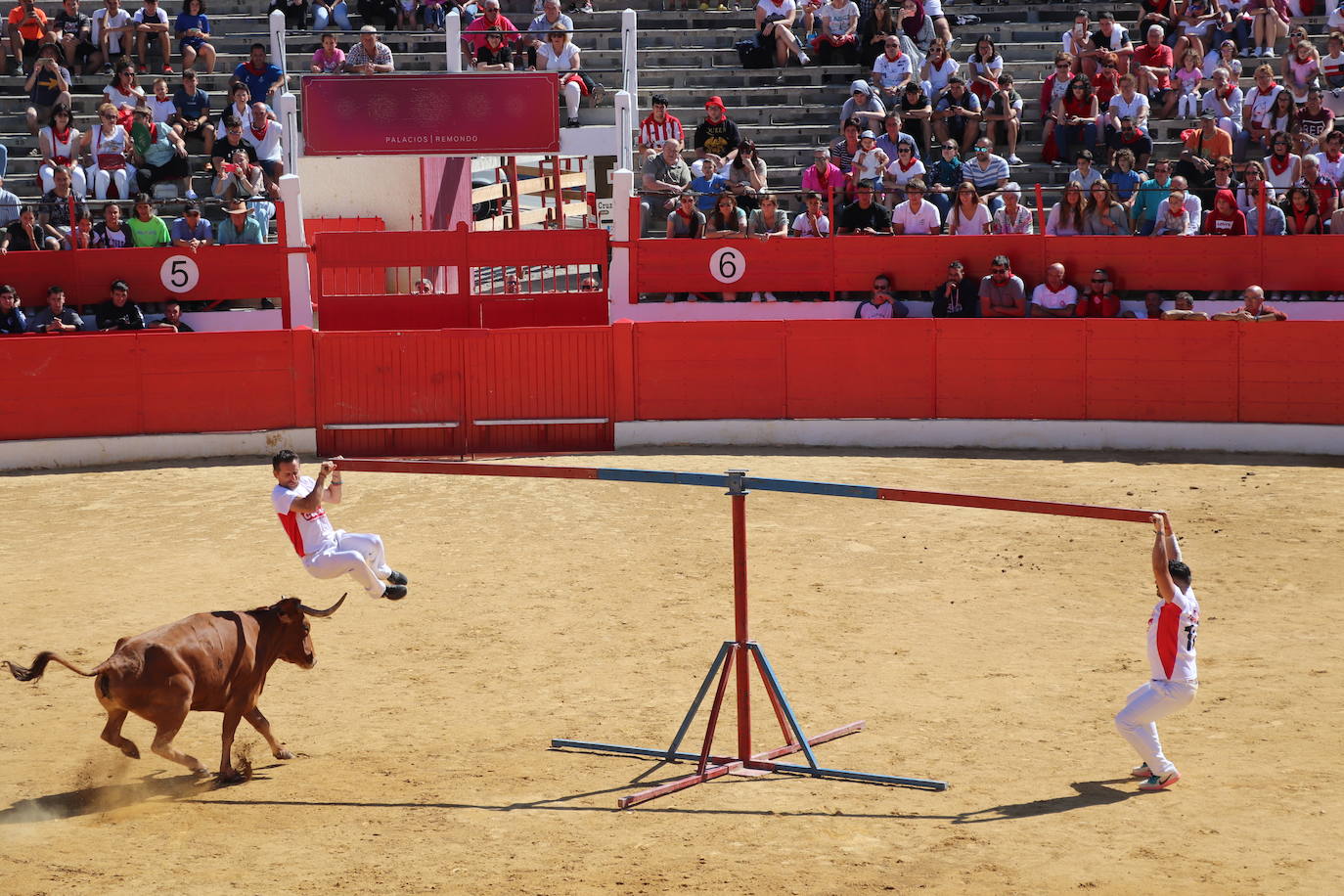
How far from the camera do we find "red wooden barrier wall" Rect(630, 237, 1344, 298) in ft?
57.8

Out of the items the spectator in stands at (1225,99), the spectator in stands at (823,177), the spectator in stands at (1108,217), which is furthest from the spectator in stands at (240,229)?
the spectator in stands at (1225,99)

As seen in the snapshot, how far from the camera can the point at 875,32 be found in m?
22.7

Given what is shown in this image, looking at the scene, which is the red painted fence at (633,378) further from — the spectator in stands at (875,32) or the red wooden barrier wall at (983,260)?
the spectator in stands at (875,32)

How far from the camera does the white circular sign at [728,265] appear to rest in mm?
18375

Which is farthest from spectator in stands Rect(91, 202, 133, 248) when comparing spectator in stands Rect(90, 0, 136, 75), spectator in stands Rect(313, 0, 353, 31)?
spectator in stands Rect(313, 0, 353, 31)

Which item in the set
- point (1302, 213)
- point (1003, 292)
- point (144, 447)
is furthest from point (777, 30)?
point (144, 447)

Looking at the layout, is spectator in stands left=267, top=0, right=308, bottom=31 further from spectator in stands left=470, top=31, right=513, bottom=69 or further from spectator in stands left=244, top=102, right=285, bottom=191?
spectator in stands left=470, top=31, right=513, bottom=69

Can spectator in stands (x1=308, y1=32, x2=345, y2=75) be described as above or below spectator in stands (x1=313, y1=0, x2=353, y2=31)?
below

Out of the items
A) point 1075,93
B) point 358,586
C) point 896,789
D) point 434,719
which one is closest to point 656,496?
point 358,586

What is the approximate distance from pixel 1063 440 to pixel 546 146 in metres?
6.78

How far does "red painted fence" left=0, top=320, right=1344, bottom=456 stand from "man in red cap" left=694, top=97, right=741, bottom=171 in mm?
3798

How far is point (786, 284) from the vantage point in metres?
18.4

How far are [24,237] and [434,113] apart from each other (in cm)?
467

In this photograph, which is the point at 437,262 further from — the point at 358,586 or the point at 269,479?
the point at 358,586
